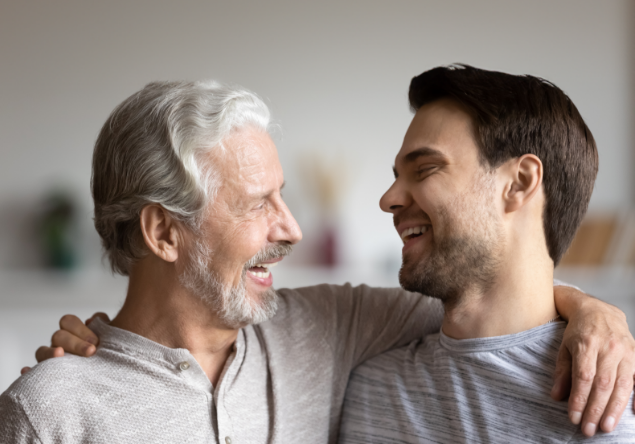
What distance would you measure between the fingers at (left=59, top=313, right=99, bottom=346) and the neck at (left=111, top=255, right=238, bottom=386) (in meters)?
0.07

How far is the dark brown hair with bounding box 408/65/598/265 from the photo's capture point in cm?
144

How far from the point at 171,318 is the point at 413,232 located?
26.3 inches

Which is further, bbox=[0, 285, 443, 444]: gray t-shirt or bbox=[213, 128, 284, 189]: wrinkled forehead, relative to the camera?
bbox=[213, 128, 284, 189]: wrinkled forehead

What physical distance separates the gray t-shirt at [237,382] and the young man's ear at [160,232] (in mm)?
223

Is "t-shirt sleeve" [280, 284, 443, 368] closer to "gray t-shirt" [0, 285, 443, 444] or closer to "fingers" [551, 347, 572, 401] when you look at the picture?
"gray t-shirt" [0, 285, 443, 444]

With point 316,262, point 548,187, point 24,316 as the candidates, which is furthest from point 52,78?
point 548,187

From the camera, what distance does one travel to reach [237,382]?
4.85ft

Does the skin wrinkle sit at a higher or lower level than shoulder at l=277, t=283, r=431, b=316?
higher

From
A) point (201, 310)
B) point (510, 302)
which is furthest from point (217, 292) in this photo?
point (510, 302)

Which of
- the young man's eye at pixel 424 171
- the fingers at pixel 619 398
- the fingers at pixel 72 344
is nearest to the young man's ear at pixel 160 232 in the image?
the fingers at pixel 72 344

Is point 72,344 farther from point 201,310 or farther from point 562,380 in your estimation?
point 562,380

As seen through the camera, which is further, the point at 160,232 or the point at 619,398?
the point at 160,232

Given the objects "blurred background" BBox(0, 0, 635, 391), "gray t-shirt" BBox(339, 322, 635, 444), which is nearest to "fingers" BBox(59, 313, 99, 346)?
"gray t-shirt" BBox(339, 322, 635, 444)

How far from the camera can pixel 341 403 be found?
163cm
